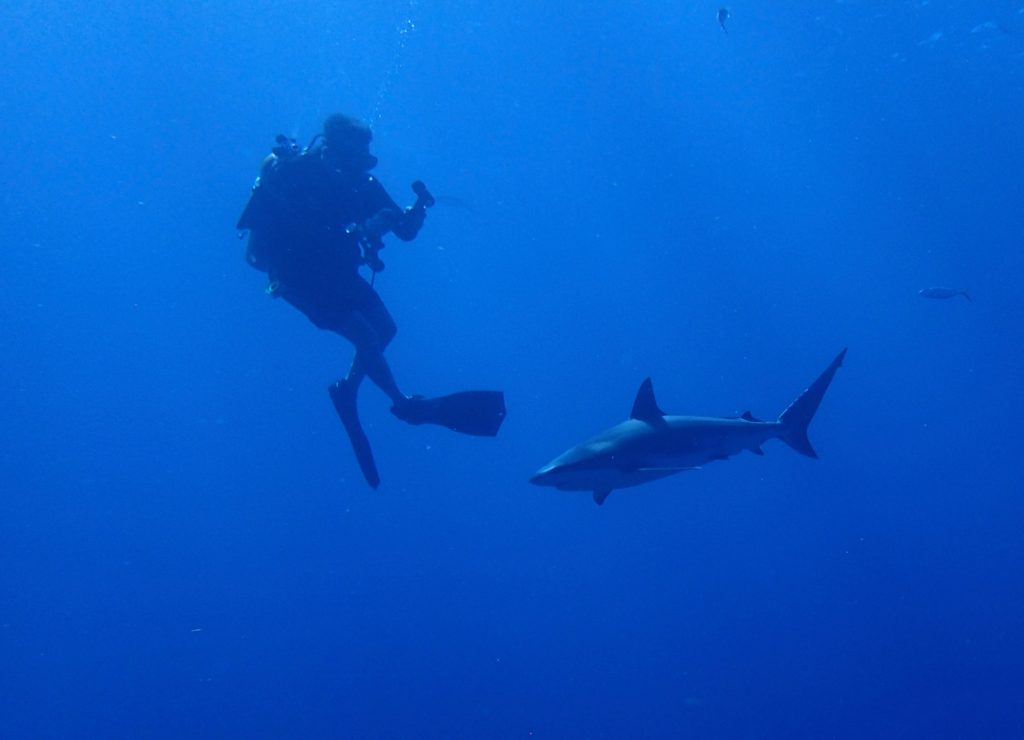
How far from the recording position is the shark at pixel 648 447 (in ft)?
19.9

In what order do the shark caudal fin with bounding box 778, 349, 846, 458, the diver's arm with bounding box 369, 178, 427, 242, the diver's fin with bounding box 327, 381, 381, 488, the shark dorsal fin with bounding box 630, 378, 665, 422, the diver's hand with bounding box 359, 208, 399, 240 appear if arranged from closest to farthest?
1. the shark dorsal fin with bounding box 630, 378, 665, 422
2. the diver's hand with bounding box 359, 208, 399, 240
3. the diver's arm with bounding box 369, 178, 427, 242
4. the shark caudal fin with bounding box 778, 349, 846, 458
5. the diver's fin with bounding box 327, 381, 381, 488

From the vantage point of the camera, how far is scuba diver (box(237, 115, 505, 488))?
6.99 meters

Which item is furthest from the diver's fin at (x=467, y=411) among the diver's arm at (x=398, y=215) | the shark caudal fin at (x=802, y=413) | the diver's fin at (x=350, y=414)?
the shark caudal fin at (x=802, y=413)

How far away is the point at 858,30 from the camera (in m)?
41.2

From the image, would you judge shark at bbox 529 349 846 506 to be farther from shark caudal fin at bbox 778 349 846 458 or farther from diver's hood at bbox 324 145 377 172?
diver's hood at bbox 324 145 377 172

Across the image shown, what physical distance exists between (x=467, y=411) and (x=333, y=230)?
2.29 m

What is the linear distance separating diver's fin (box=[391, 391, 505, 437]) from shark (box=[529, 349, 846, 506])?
124 centimetres

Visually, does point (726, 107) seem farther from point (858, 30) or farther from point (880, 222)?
point (880, 222)

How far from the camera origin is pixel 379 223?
7012 millimetres

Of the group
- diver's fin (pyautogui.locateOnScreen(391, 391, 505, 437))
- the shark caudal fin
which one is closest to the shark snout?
diver's fin (pyautogui.locateOnScreen(391, 391, 505, 437))

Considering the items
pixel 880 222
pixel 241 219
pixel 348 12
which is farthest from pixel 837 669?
pixel 880 222

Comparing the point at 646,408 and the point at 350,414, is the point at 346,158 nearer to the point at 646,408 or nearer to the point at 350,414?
the point at 350,414

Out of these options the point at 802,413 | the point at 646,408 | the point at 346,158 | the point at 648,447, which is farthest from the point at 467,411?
the point at 802,413

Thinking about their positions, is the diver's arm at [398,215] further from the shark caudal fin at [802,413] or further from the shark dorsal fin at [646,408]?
the shark caudal fin at [802,413]
